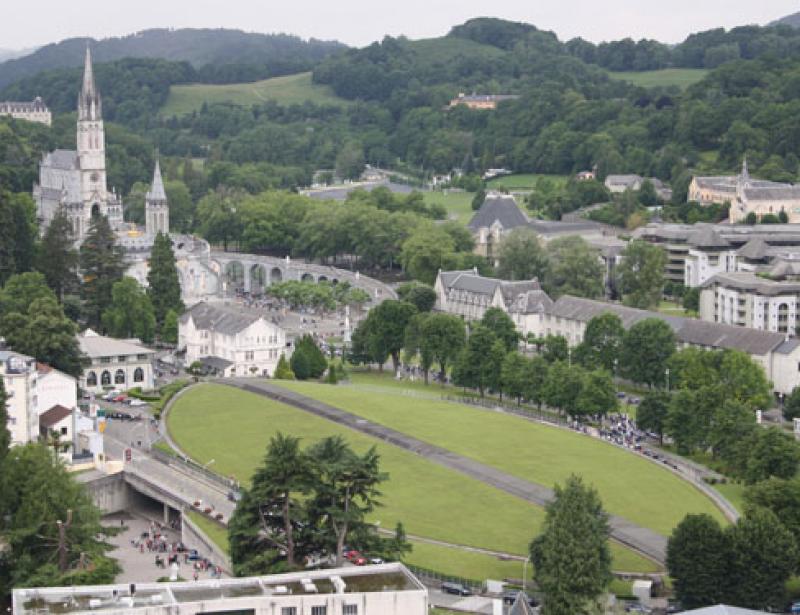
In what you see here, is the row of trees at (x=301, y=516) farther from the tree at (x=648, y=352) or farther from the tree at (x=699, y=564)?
the tree at (x=648, y=352)

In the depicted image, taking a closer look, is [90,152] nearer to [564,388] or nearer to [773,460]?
[564,388]

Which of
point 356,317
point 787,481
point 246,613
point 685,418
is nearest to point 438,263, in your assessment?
point 356,317

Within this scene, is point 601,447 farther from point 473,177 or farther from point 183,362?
point 473,177

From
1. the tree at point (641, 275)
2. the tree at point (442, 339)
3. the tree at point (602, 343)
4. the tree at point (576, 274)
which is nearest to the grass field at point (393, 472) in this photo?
the tree at point (442, 339)

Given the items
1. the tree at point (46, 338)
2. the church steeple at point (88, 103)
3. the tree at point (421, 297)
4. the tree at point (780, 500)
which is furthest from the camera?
the church steeple at point (88, 103)

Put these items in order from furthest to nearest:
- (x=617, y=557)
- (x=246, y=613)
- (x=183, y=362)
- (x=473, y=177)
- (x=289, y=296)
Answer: (x=473, y=177) → (x=289, y=296) → (x=183, y=362) → (x=617, y=557) → (x=246, y=613)

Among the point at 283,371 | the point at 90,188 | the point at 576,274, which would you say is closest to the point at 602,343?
the point at 283,371
